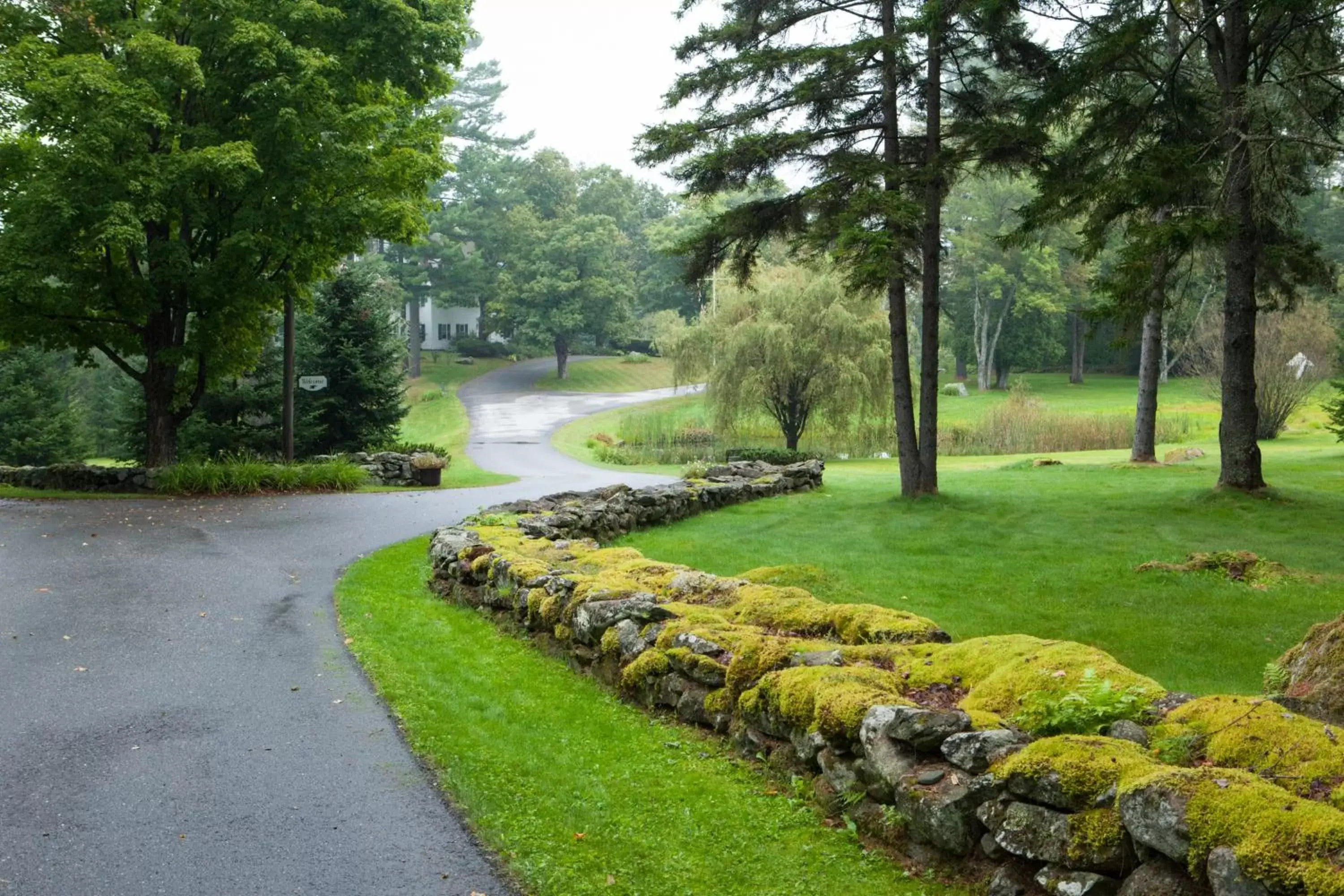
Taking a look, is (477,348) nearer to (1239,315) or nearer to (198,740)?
(1239,315)

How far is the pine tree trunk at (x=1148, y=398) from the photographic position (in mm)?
20312

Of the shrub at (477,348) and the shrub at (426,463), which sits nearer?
the shrub at (426,463)

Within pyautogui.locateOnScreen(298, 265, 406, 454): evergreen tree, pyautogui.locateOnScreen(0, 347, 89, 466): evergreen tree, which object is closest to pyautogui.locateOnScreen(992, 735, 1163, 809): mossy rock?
pyautogui.locateOnScreen(298, 265, 406, 454): evergreen tree

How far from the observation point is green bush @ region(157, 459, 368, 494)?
17094mm

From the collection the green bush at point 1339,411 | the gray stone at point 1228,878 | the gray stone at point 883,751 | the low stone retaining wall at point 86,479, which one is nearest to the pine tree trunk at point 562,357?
the low stone retaining wall at point 86,479

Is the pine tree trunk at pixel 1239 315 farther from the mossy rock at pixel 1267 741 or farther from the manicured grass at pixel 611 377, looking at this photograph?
the manicured grass at pixel 611 377

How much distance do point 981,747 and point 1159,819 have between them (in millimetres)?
783

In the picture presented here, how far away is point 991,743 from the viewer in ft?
12.4

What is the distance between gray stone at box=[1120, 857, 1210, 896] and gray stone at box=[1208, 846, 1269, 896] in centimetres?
9

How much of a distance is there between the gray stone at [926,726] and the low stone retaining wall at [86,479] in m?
16.6

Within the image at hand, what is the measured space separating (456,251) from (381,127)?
41353mm

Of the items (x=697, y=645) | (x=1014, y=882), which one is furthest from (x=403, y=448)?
(x=1014, y=882)

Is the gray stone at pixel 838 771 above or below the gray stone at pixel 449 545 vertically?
below

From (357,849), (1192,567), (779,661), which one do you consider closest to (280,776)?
(357,849)
